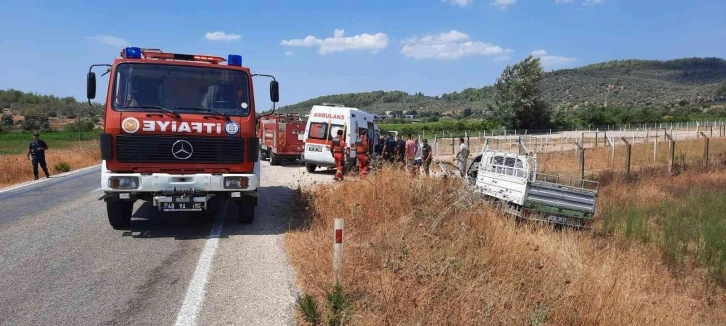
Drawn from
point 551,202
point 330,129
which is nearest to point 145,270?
point 551,202

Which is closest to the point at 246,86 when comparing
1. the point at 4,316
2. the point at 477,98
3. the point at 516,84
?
the point at 4,316

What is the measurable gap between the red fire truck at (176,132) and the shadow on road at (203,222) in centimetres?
60

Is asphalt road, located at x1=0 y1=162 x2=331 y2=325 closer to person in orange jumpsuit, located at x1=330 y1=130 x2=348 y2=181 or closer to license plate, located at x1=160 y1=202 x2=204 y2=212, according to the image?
license plate, located at x1=160 y1=202 x2=204 y2=212

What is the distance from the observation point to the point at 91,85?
8.17 metres

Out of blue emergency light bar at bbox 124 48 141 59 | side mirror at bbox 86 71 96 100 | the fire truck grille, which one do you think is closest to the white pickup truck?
the fire truck grille

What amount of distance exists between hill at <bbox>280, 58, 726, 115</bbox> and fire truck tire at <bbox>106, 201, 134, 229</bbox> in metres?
94.7

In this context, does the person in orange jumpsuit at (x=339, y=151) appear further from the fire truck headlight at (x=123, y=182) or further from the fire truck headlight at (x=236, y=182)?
the fire truck headlight at (x=123, y=182)

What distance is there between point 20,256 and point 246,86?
13.1ft

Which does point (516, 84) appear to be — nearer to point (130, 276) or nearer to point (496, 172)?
point (496, 172)

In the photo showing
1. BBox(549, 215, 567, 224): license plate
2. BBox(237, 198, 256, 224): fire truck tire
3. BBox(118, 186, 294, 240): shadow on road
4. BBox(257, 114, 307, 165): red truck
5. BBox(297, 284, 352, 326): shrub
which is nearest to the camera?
BBox(297, 284, 352, 326): shrub

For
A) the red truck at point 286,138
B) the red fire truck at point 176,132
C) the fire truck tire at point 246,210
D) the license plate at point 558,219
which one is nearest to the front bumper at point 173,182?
the red fire truck at point 176,132

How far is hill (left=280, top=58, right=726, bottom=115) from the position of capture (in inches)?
4518

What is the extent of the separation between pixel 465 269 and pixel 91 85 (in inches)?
253

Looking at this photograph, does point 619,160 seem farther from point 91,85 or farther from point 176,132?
point 91,85
